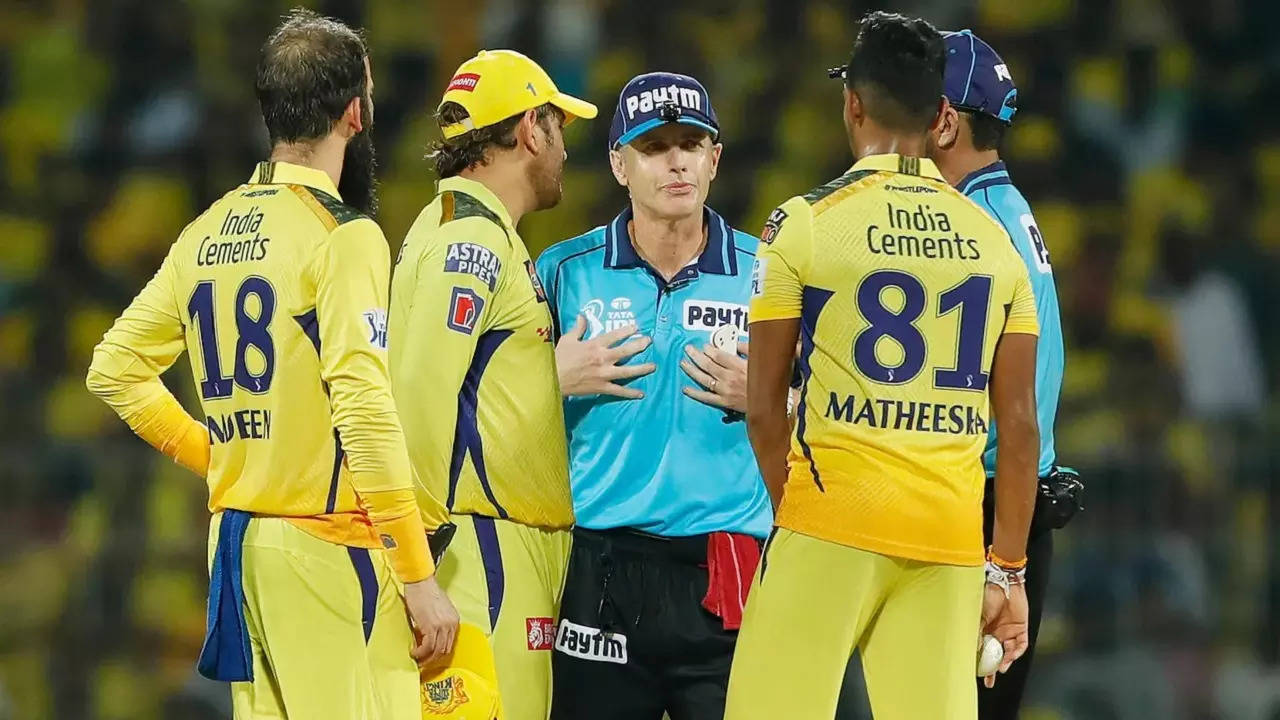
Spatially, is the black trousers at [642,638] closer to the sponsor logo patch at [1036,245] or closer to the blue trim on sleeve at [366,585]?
the blue trim on sleeve at [366,585]

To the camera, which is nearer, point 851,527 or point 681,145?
point 851,527

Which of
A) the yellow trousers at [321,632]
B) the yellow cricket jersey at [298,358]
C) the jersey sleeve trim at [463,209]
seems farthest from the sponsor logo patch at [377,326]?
the jersey sleeve trim at [463,209]

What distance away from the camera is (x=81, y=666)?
21.9 feet

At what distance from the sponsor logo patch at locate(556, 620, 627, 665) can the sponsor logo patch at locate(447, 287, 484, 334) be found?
2.79 ft

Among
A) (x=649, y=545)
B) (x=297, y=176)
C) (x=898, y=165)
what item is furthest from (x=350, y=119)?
(x=649, y=545)

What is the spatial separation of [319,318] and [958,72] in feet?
5.83

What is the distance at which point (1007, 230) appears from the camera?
13.8ft

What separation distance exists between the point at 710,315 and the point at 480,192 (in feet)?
2.14

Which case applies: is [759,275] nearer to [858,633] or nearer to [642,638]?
[858,633]

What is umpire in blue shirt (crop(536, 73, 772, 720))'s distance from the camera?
4.20m

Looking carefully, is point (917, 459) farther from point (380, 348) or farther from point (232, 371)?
point (232, 371)

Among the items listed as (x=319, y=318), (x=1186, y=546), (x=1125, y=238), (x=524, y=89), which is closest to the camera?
(x=319, y=318)

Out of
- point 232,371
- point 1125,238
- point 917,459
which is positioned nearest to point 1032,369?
point 917,459

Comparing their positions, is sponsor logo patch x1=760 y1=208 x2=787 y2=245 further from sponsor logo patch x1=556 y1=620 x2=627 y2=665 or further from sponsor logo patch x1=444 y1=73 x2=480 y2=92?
sponsor logo patch x1=556 y1=620 x2=627 y2=665
